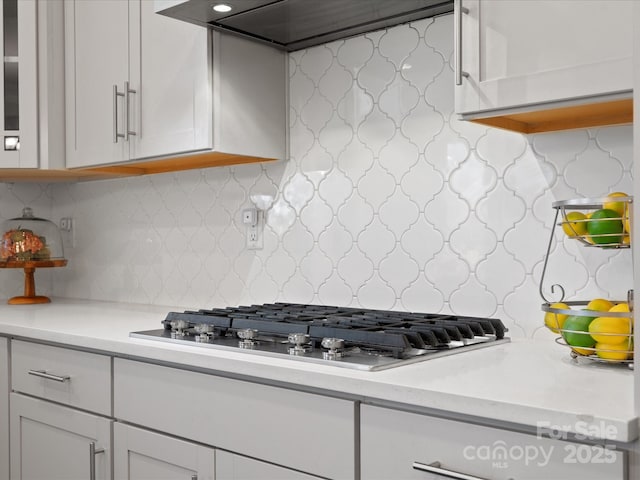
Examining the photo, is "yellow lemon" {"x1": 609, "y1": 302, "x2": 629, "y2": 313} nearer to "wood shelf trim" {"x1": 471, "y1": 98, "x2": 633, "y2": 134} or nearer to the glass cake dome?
"wood shelf trim" {"x1": 471, "y1": 98, "x2": 633, "y2": 134}

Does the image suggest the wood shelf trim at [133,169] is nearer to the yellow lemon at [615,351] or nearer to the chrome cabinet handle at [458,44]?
the chrome cabinet handle at [458,44]

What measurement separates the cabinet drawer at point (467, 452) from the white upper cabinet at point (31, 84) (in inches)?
72.7

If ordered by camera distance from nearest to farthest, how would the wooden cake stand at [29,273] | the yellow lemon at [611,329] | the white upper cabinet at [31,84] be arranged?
the yellow lemon at [611,329] < the white upper cabinet at [31,84] < the wooden cake stand at [29,273]

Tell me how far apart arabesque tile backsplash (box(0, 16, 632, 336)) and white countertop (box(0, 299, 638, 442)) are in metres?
0.24

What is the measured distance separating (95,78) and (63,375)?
3.62ft

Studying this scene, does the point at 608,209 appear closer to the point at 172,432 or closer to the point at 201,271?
the point at 172,432

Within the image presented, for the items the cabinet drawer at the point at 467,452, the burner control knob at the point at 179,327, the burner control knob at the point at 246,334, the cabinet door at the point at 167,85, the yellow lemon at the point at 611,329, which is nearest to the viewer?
the cabinet drawer at the point at 467,452

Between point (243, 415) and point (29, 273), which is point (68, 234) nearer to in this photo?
point (29, 273)

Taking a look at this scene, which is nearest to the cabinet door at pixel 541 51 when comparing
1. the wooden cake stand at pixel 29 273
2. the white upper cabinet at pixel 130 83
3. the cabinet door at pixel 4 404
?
the white upper cabinet at pixel 130 83

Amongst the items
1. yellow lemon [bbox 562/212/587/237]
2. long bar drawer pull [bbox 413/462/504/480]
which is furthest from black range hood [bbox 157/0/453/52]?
long bar drawer pull [bbox 413/462/504/480]

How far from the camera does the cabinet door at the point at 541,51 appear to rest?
123cm

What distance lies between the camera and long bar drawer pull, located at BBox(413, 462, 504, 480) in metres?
1.05

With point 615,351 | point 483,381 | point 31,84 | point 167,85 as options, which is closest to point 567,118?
point 615,351

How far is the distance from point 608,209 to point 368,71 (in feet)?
3.02
